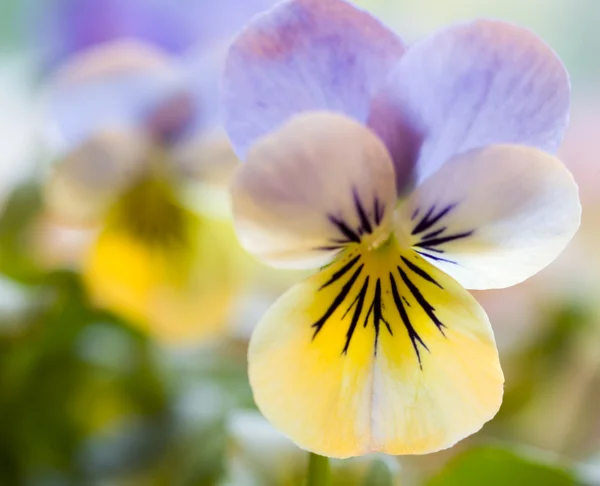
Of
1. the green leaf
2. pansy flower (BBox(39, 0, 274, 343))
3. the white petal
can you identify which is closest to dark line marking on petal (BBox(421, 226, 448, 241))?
the white petal

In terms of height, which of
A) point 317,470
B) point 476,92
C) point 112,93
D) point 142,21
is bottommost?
point 317,470

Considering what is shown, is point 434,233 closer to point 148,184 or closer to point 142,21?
point 148,184

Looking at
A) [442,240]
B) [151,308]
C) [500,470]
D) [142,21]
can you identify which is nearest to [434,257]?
[442,240]

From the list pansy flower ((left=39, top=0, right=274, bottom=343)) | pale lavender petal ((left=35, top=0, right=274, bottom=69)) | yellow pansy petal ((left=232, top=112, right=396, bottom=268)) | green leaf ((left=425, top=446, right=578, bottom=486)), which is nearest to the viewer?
yellow pansy petal ((left=232, top=112, right=396, bottom=268))

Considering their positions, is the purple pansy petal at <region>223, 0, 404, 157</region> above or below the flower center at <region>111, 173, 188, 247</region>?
below

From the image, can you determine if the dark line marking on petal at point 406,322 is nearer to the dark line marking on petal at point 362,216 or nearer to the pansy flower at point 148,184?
the dark line marking on petal at point 362,216

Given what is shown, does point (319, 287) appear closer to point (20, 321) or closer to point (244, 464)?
point (244, 464)

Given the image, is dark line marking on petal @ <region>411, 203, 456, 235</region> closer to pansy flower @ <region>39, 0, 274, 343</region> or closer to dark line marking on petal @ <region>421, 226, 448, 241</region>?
dark line marking on petal @ <region>421, 226, 448, 241</region>
